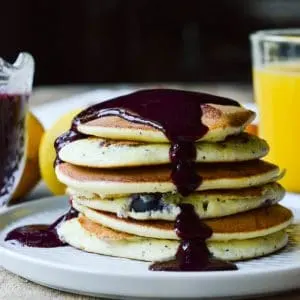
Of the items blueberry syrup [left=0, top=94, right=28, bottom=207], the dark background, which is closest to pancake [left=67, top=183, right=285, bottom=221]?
blueberry syrup [left=0, top=94, right=28, bottom=207]

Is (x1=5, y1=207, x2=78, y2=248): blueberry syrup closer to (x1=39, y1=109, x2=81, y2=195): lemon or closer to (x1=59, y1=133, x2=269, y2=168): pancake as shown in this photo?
(x1=59, y1=133, x2=269, y2=168): pancake

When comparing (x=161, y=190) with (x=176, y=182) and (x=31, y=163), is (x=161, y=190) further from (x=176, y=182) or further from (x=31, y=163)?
(x=31, y=163)

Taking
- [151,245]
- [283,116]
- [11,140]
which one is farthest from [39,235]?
[283,116]

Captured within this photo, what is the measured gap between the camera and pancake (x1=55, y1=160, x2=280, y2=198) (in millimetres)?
1015

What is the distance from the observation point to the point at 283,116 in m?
1.66

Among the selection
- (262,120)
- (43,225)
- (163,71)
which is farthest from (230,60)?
(43,225)

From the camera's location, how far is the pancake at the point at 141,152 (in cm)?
102

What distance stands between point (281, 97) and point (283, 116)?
0.04 meters

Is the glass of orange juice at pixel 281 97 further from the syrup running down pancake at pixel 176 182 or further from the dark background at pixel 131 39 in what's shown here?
the dark background at pixel 131 39

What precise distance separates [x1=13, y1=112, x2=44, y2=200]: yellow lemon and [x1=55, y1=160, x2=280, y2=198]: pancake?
1.50 feet

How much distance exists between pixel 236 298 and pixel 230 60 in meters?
3.62

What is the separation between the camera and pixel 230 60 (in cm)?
451

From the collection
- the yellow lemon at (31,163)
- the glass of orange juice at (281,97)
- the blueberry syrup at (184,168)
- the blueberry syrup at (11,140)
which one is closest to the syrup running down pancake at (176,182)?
the blueberry syrup at (184,168)

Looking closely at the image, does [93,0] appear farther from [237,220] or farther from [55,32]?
[237,220]
